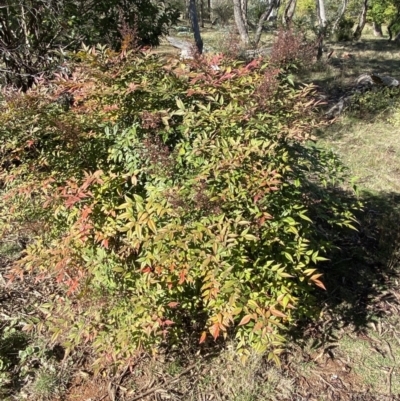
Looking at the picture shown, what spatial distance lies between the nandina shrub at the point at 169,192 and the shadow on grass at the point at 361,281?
0.56 m

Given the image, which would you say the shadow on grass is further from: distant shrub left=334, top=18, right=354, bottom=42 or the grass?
distant shrub left=334, top=18, right=354, bottom=42

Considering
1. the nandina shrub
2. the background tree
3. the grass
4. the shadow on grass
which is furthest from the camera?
the background tree

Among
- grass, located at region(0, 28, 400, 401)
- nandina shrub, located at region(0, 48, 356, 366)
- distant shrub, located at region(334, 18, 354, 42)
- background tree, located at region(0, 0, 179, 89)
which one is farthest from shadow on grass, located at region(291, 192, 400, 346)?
distant shrub, located at region(334, 18, 354, 42)

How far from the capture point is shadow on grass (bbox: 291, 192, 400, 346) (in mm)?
3072

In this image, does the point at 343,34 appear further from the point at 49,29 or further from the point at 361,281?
the point at 361,281

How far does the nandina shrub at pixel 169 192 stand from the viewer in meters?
2.03

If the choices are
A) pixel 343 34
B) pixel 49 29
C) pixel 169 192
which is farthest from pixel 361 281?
pixel 343 34

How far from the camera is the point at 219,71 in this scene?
8.48 ft

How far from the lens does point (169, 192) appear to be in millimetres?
2047

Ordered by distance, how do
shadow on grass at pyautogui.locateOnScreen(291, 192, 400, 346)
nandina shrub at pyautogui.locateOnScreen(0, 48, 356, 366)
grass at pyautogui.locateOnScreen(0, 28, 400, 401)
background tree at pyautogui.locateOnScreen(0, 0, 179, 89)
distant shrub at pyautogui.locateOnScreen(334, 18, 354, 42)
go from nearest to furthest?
nandina shrub at pyautogui.locateOnScreen(0, 48, 356, 366) → grass at pyautogui.locateOnScreen(0, 28, 400, 401) → shadow on grass at pyautogui.locateOnScreen(291, 192, 400, 346) → background tree at pyautogui.locateOnScreen(0, 0, 179, 89) → distant shrub at pyautogui.locateOnScreen(334, 18, 354, 42)

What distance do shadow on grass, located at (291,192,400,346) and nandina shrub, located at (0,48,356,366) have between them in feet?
1.84

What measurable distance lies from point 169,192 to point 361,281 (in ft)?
7.44

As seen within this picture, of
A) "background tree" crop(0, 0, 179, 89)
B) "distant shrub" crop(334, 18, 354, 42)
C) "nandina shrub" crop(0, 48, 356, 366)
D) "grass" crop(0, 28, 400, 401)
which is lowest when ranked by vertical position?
"grass" crop(0, 28, 400, 401)

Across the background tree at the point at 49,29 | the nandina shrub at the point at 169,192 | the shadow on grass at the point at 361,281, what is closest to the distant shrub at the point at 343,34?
the background tree at the point at 49,29
